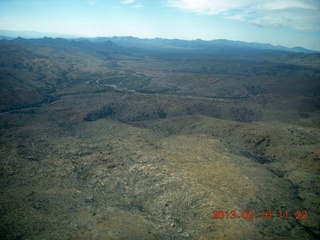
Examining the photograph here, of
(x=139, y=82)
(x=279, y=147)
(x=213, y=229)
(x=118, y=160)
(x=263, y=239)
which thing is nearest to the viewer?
(x=263, y=239)

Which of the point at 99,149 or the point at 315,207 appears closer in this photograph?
the point at 315,207

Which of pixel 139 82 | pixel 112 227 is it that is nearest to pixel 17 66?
pixel 139 82

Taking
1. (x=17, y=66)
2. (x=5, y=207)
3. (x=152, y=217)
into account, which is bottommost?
(x=152, y=217)

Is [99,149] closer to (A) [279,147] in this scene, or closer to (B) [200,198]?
(B) [200,198]

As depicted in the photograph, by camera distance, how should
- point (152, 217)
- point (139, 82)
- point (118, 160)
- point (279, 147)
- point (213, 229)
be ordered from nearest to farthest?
point (213, 229)
point (152, 217)
point (118, 160)
point (279, 147)
point (139, 82)

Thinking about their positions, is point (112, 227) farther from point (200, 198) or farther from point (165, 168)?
point (165, 168)

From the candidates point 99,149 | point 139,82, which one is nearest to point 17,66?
point 139,82

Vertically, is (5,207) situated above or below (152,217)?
above
